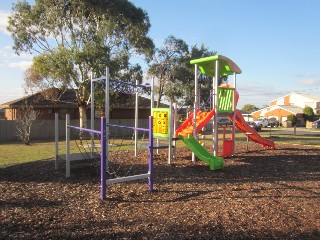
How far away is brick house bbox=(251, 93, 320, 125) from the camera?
2657 inches

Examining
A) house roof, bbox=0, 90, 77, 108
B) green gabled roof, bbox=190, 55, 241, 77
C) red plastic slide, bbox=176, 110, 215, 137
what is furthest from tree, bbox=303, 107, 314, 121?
red plastic slide, bbox=176, 110, 215, 137

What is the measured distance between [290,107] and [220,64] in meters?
65.0

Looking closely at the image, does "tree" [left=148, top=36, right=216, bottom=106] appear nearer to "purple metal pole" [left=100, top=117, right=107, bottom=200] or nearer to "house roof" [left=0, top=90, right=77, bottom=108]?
"house roof" [left=0, top=90, right=77, bottom=108]

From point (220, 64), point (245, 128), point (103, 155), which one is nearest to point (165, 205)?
point (103, 155)

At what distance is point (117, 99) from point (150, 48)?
541cm

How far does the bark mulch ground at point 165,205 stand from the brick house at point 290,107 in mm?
60528

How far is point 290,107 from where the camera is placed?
71875mm

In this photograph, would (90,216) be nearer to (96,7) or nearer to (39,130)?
(96,7)

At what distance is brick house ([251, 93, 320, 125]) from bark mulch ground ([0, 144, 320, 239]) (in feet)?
199

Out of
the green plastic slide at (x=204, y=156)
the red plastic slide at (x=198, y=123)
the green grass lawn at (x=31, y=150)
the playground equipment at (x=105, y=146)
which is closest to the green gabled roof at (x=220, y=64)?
the red plastic slide at (x=198, y=123)

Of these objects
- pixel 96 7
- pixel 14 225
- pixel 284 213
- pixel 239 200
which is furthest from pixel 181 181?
pixel 96 7

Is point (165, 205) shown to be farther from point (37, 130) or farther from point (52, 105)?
point (52, 105)

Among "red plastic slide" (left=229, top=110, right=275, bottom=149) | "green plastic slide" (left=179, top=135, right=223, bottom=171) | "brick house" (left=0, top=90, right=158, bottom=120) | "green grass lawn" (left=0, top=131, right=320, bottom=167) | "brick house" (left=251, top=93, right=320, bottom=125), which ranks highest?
"brick house" (left=251, top=93, right=320, bottom=125)

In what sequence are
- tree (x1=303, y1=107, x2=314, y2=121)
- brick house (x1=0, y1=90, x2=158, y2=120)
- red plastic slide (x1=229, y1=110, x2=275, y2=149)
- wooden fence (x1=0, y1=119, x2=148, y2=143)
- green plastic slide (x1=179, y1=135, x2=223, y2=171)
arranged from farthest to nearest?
tree (x1=303, y1=107, x2=314, y2=121) < brick house (x1=0, y1=90, x2=158, y2=120) < wooden fence (x1=0, y1=119, x2=148, y2=143) < red plastic slide (x1=229, y1=110, x2=275, y2=149) < green plastic slide (x1=179, y1=135, x2=223, y2=171)
